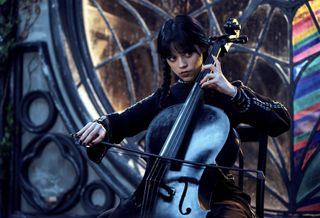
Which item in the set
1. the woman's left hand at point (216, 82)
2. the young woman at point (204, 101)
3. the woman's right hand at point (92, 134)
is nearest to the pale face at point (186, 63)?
the young woman at point (204, 101)

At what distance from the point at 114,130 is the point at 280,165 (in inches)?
54.5

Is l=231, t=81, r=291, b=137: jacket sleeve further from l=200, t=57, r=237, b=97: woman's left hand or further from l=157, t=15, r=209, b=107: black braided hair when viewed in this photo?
l=157, t=15, r=209, b=107: black braided hair

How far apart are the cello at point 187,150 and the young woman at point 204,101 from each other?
6 centimetres

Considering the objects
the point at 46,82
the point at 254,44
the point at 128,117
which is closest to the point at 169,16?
the point at 254,44

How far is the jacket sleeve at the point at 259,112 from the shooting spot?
2389mm

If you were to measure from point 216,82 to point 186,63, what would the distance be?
0.65ft

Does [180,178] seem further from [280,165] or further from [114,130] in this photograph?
[280,165]

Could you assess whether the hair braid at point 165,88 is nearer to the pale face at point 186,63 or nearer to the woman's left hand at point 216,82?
the pale face at point 186,63

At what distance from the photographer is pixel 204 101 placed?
2461 mm

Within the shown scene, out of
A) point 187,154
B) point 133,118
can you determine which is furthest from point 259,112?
point 133,118

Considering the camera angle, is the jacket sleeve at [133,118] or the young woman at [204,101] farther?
the jacket sleeve at [133,118]

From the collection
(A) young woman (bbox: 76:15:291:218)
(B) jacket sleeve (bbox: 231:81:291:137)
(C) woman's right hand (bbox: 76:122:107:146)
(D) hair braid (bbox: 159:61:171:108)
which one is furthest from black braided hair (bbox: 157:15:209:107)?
(C) woman's right hand (bbox: 76:122:107:146)

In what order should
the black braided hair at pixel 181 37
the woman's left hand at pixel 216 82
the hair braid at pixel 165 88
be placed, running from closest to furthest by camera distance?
the woman's left hand at pixel 216 82 < the black braided hair at pixel 181 37 < the hair braid at pixel 165 88

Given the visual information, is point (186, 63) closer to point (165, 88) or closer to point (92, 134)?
point (165, 88)
